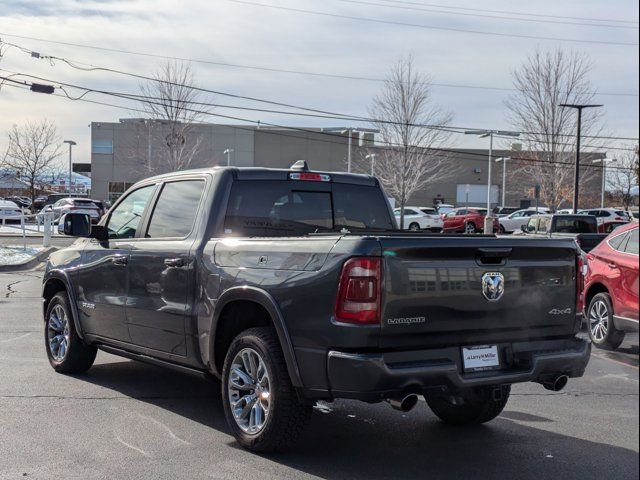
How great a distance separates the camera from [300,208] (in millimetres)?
6152

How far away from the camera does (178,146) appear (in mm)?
46875

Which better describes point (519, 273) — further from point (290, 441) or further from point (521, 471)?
point (290, 441)

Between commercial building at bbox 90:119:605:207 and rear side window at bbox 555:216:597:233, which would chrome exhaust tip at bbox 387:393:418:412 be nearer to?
rear side window at bbox 555:216:597:233

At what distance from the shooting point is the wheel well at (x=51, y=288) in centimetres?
752

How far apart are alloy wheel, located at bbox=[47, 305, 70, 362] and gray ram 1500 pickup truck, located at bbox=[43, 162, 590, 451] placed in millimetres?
920

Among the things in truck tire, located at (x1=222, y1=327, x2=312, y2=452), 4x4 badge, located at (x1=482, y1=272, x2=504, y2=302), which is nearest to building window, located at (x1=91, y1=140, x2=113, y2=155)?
truck tire, located at (x1=222, y1=327, x2=312, y2=452)

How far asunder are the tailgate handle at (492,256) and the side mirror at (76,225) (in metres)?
3.93

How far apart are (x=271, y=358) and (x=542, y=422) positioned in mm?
2499

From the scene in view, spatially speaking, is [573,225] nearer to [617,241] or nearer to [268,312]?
[617,241]

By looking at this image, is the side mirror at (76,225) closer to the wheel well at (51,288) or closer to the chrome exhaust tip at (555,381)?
the wheel well at (51,288)

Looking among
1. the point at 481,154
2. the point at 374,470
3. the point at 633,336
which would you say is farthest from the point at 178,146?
the point at 633,336

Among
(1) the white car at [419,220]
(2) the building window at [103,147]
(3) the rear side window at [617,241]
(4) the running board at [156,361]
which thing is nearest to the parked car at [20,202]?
(2) the building window at [103,147]

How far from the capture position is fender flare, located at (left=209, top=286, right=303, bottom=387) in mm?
4566

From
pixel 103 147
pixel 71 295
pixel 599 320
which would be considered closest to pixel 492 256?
pixel 71 295
